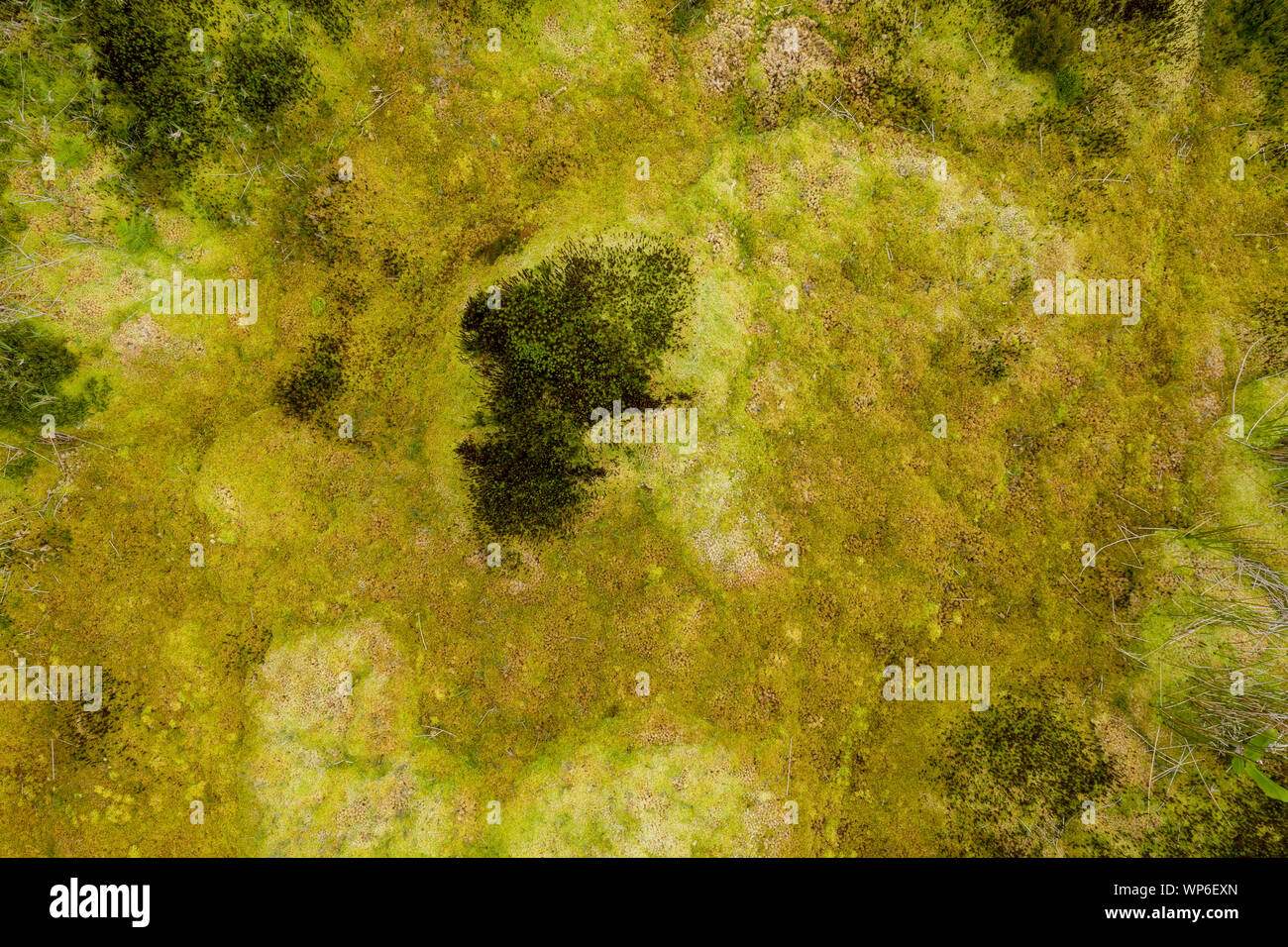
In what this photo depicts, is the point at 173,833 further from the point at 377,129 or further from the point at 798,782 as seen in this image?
the point at 377,129

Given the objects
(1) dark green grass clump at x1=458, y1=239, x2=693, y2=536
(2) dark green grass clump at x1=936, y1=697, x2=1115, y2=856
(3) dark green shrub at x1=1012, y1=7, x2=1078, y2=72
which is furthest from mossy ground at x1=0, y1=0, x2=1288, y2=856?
(1) dark green grass clump at x1=458, y1=239, x2=693, y2=536

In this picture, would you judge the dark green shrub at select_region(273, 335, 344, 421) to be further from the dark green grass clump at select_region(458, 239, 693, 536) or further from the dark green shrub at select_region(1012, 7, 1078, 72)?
the dark green shrub at select_region(1012, 7, 1078, 72)

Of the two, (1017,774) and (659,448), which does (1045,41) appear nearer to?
(659,448)

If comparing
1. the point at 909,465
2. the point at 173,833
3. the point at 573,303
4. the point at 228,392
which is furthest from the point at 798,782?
the point at 228,392

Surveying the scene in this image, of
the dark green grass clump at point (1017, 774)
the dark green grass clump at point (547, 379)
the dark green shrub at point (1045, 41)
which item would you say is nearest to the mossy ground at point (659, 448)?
the dark green grass clump at point (1017, 774)

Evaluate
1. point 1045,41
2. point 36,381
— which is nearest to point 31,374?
point 36,381

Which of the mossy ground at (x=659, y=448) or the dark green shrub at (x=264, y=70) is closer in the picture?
the mossy ground at (x=659, y=448)

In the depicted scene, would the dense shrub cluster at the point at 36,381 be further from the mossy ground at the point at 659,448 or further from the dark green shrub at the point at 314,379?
the dark green shrub at the point at 314,379
